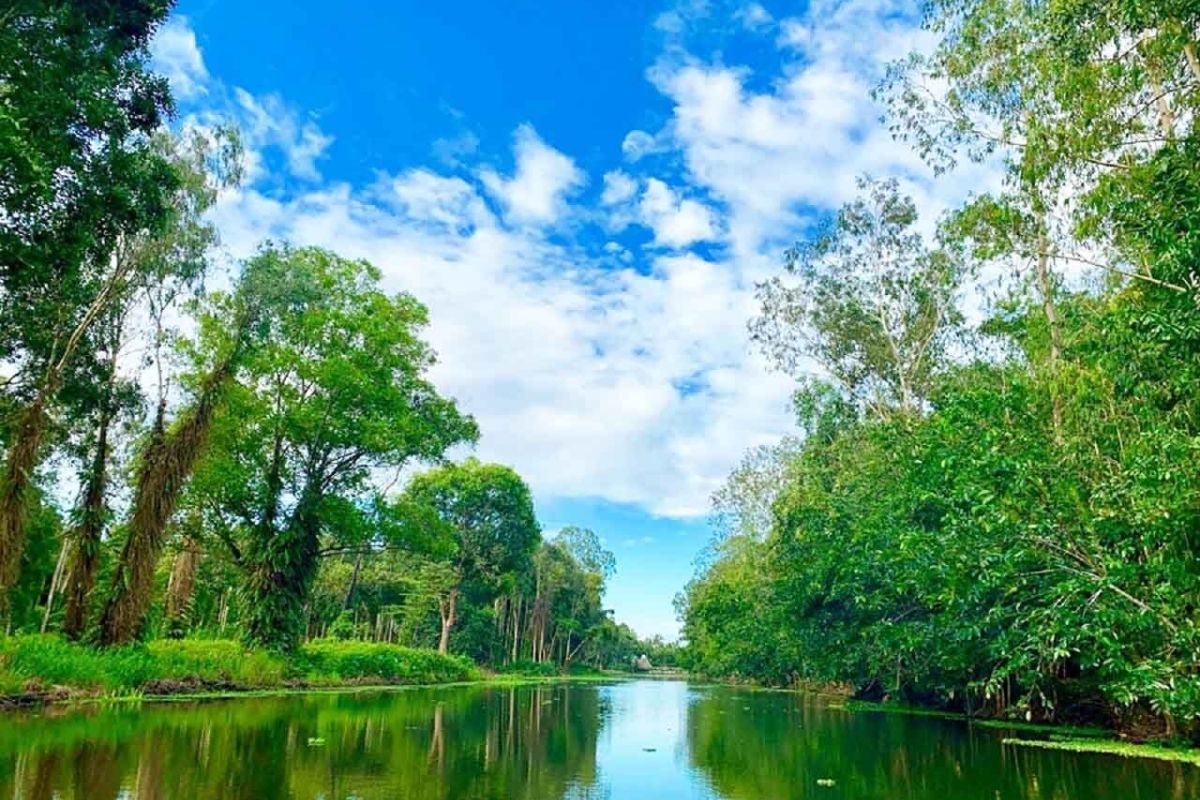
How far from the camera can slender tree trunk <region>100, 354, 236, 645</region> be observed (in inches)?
674

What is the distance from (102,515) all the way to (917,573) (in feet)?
60.3

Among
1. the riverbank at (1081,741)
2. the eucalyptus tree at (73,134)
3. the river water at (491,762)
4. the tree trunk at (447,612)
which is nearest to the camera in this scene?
the river water at (491,762)

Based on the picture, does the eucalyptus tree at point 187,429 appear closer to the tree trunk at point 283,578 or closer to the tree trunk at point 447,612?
the tree trunk at point 283,578

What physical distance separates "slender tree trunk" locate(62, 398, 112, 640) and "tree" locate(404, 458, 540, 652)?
27414 mm

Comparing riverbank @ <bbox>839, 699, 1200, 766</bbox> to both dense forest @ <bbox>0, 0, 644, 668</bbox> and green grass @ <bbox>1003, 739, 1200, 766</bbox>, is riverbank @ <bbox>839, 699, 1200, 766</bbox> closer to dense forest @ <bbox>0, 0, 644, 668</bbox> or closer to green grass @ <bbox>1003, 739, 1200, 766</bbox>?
green grass @ <bbox>1003, 739, 1200, 766</bbox>

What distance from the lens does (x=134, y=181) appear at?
11797 millimetres

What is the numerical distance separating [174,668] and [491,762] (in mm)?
11488

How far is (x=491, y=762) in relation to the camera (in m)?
9.48

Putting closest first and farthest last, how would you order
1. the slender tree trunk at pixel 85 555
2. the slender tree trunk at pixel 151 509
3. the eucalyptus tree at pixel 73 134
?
the eucalyptus tree at pixel 73 134 → the slender tree trunk at pixel 151 509 → the slender tree trunk at pixel 85 555

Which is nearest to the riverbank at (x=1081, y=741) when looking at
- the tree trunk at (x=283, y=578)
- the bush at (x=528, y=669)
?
the tree trunk at (x=283, y=578)

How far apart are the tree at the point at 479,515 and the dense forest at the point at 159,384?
12257 millimetres

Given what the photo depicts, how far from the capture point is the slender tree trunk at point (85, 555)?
17.2 m

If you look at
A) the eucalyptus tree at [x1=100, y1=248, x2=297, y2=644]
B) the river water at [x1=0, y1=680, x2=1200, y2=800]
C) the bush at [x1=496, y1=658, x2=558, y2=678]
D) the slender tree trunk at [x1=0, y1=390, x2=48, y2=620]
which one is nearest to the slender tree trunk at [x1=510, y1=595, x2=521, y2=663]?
the bush at [x1=496, y1=658, x2=558, y2=678]

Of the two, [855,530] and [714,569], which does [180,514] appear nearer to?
[855,530]
